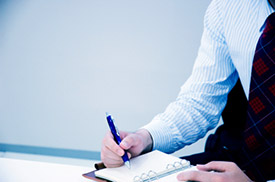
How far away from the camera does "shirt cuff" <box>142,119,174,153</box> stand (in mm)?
845

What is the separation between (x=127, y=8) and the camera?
1.86 m

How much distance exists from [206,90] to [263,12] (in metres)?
0.27

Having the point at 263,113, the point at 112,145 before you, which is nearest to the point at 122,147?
the point at 112,145

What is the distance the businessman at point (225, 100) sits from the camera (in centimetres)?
76

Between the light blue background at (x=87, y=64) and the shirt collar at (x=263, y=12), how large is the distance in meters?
0.87

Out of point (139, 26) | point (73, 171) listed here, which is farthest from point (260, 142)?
point (139, 26)

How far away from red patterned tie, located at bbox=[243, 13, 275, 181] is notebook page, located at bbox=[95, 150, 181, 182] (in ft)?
0.82

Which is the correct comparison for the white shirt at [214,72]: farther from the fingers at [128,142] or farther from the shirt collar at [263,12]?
the fingers at [128,142]

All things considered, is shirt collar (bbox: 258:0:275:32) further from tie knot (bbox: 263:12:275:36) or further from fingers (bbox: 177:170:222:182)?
fingers (bbox: 177:170:222:182)

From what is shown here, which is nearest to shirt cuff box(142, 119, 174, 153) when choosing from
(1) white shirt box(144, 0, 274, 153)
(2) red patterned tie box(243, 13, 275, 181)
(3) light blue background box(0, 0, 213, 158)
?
(1) white shirt box(144, 0, 274, 153)

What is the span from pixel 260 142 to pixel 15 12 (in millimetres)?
1801

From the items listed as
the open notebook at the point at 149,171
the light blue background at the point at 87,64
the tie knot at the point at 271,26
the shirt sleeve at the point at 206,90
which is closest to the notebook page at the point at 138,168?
the open notebook at the point at 149,171

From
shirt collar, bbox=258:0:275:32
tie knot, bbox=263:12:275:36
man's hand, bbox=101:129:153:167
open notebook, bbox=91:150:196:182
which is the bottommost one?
open notebook, bbox=91:150:196:182

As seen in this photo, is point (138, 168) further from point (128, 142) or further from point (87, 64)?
point (87, 64)
